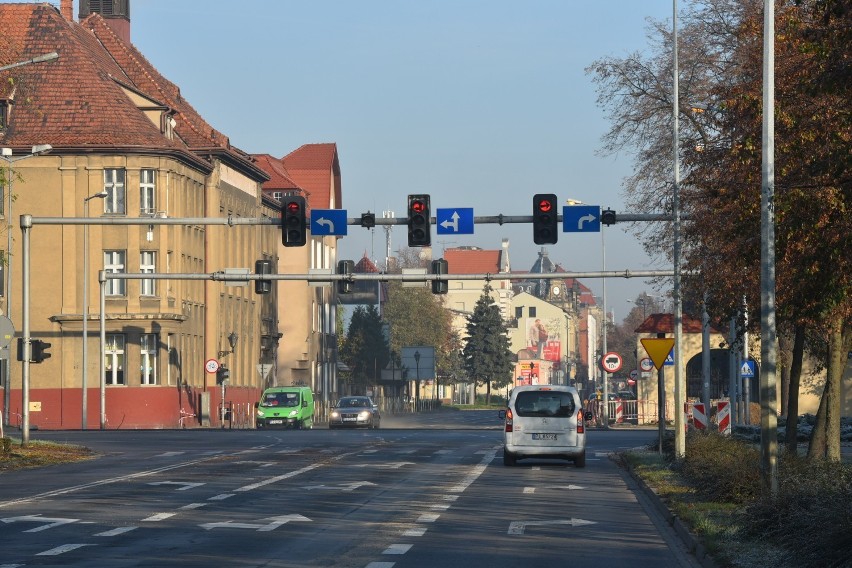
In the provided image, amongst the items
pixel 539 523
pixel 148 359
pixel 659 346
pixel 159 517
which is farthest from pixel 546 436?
pixel 148 359

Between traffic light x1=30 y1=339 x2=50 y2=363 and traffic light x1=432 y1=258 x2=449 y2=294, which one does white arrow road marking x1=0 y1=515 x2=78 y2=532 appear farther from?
traffic light x1=432 y1=258 x2=449 y2=294

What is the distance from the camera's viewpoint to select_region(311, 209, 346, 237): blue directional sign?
35.1 metres

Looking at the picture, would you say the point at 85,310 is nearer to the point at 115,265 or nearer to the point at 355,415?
the point at 115,265

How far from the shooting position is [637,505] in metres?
21.4

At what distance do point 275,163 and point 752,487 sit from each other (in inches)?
3431

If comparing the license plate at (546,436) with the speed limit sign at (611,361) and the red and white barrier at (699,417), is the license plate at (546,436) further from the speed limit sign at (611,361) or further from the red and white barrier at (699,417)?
the speed limit sign at (611,361)

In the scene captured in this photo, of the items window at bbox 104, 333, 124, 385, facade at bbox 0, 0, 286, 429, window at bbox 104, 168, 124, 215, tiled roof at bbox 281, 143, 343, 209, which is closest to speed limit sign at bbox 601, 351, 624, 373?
facade at bbox 0, 0, 286, 429

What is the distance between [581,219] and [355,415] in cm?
3023

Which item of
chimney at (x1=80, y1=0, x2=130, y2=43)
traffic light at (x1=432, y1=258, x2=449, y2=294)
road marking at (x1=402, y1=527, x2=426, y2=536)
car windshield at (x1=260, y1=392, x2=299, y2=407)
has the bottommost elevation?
car windshield at (x1=260, y1=392, x2=299, y2=407)

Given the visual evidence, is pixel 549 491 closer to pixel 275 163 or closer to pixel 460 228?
pixel 460 228

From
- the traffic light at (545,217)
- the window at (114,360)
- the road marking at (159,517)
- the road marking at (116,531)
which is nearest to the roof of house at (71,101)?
the window at (114,360)

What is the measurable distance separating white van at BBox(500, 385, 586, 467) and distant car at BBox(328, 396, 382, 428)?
A: 31822mm

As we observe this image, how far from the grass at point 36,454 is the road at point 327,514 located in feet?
2.57

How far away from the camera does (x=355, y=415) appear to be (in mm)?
63438
